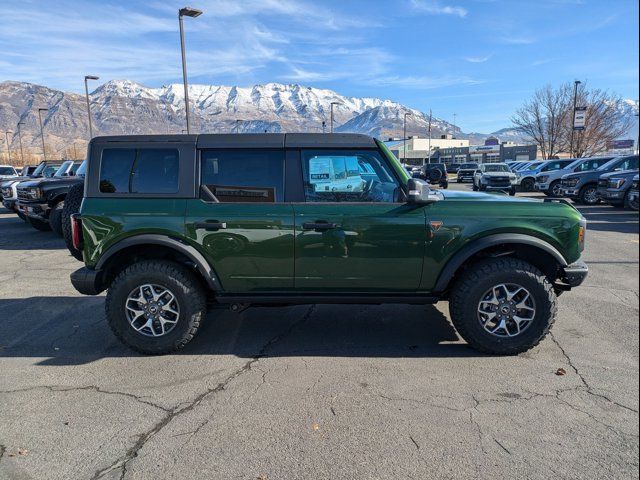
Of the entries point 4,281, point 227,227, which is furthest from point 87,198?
point 4,281

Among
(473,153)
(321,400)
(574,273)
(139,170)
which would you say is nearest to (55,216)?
(139,170)

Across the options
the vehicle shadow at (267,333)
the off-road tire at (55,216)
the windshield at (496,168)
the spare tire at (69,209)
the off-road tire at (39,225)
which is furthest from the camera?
the windshield at (496,168)

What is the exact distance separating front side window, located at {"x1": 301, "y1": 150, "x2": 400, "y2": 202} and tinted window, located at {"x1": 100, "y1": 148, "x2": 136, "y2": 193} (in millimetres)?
1599

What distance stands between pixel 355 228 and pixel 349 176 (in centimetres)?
50

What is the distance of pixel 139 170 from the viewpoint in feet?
13.3

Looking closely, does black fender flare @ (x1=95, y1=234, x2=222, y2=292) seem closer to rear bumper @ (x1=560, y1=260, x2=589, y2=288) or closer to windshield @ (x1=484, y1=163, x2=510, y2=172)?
rear bumper @ (x1=560, y1=260, x2=589, y2=288)

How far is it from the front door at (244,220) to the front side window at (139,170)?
0.97 ft

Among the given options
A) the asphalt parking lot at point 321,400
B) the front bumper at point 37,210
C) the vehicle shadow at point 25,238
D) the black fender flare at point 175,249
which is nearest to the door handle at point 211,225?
the black fender flare at point 175,249

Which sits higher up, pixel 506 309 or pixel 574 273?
pixel 574 273

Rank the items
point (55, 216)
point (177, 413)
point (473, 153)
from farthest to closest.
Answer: point (473, 153), point (55, 216), point (177, 413)

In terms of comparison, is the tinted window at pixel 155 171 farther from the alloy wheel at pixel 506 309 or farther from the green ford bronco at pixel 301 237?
the alloy wheel at pixel 506 309

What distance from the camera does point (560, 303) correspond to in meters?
5.36

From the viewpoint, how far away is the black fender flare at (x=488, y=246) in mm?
3822

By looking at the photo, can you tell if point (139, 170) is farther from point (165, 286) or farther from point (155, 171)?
point (165, 286)
